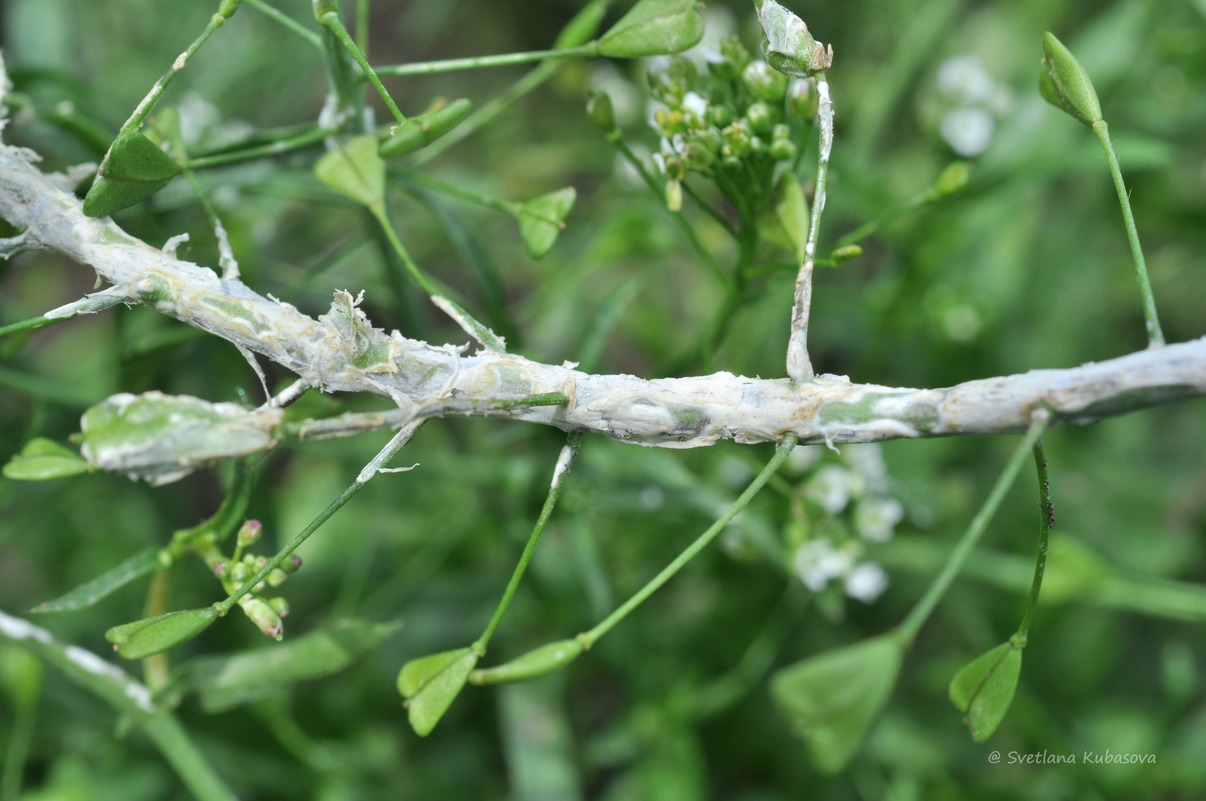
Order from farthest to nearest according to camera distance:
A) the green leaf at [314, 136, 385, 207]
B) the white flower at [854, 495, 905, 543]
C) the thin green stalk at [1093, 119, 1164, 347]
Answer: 1. the white flower at [854, 495, 905, 543]
2. the green leaf at [314, 136, 385, 207]
3. the thin green stalk at [1093, 119, 1164, 347]

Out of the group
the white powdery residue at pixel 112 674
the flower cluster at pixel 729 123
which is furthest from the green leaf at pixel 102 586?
the flower cluster at pixel 729 123

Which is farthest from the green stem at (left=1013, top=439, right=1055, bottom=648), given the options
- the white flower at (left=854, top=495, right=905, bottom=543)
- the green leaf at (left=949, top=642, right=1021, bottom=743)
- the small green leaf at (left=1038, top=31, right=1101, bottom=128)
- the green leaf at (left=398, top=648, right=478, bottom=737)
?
the white flower at (left=854, top=495, right=905, bottom=543)

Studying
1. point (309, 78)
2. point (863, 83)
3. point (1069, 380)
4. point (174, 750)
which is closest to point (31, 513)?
point (174, 750)

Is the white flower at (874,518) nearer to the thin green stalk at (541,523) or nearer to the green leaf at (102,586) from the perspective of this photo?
the thin green stalk at (541,523)

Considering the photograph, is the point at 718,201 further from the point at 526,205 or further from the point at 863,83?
the point at 526,205

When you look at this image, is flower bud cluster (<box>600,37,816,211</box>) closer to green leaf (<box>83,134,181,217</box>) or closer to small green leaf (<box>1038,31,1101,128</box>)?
small green leaf (<box>1038,31,1101,128</box>)

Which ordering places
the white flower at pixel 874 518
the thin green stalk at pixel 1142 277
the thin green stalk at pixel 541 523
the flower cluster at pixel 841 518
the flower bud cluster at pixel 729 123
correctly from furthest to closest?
the white flower at pixel 874 518 → the flower cluster at pixel 841 518 → the flower bud cluster at pixel 729 123 → the thin green stalk at pixel 541 523 → the thin green stalk at pixel 1142 277

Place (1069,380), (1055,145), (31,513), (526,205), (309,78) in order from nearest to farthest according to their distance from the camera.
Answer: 1. (1069,380)
2. (526,205)
3. (31,513)
4. (1055,145)
5. (309,78)
